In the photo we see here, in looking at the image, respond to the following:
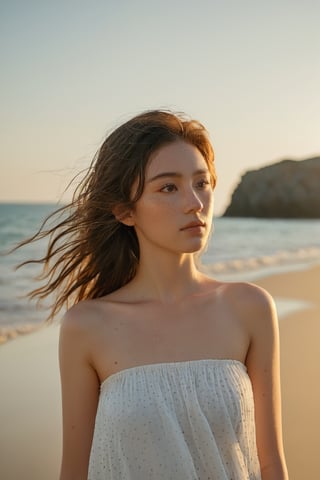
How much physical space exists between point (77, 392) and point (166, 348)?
339 mm

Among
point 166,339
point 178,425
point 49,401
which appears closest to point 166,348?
point 166,339

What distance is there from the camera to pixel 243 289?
2.61 meters

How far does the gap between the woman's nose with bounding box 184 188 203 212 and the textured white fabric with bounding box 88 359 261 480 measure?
0.53 meters

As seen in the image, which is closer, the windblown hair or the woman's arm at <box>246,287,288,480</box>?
the woman's arm at <box>246,287,288,480</box>

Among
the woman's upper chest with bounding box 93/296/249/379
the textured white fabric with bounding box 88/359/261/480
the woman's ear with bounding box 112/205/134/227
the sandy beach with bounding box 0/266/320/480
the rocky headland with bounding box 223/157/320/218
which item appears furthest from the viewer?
the rocky headland with bounding box 223/157/320/218

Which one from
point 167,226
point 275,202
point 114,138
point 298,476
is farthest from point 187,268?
point 275,202

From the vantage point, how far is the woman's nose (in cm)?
252

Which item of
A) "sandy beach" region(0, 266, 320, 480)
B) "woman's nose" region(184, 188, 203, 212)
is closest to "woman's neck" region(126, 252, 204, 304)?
"woman's nose" region(184, 188, 203, 212)

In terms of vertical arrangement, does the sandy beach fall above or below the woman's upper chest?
below

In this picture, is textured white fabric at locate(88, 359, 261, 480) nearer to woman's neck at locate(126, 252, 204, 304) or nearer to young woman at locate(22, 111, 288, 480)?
young woman at locate(22, 111, 288, 480)

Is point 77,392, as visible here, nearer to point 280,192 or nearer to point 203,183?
point 203,183

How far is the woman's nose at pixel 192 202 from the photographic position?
2.52 m

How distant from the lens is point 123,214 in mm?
2799

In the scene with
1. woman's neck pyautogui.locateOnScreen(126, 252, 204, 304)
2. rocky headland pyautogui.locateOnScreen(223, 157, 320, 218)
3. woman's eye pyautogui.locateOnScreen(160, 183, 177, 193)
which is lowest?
rocky headland pyautogui.locateOnScreen(223, 157, 320, 218)
